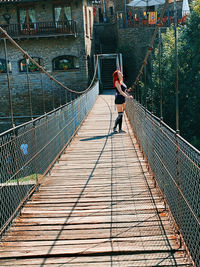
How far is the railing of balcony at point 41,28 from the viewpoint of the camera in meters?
21.3

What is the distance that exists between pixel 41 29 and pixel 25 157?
1861 centimetres

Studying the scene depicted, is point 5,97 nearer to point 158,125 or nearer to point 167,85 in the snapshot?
point 167,85

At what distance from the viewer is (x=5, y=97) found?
22828mm

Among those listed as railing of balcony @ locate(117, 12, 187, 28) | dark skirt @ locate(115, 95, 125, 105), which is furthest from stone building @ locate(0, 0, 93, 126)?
dark skirt @ locate(115, 95, 125, 105)

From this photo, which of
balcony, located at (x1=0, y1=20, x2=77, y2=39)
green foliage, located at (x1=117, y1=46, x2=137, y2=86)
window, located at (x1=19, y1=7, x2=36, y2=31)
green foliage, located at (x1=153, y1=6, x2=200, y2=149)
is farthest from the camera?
green foliage, located at (x1=117, y1=46, x2=137, y2=86)

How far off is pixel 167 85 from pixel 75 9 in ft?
24.7

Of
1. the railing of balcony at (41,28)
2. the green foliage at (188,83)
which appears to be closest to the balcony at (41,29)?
the railing of balcony at (41,28)

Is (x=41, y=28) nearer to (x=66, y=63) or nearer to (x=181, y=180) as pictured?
(x=66, y=63)

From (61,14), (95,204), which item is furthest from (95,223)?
(61,14)

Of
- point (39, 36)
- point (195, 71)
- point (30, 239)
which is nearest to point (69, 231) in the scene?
point (30, 239)

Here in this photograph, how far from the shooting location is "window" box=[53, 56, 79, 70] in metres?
22.5

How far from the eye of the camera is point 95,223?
136 inches

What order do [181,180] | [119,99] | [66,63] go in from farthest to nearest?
[66,63] → [119,99] → [181,180]

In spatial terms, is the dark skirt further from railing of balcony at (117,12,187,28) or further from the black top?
railing of balcony at (117,12,187,28)
